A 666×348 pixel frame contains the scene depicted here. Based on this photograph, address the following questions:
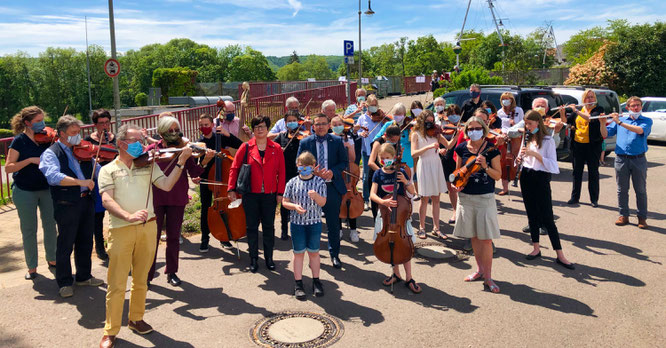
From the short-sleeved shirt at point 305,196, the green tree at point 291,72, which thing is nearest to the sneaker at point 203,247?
the short-sleeved shirt at point 305,196

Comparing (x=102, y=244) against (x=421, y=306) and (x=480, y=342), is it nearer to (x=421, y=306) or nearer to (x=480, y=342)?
(x=421, y=306)

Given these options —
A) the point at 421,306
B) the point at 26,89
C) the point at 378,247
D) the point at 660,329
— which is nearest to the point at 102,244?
the point at 378,247

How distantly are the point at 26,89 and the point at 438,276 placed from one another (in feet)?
401

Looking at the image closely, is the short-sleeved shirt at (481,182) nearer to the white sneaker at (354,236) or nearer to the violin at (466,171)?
the violin at (466,171)

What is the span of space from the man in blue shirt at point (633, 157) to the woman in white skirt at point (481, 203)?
3.45m

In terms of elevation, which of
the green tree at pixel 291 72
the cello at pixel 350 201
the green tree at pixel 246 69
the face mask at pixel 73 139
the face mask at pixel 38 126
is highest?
the green tree at pixel 291 72

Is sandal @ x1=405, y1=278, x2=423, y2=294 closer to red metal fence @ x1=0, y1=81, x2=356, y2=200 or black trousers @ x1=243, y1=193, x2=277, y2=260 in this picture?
black trousers @ x1=243, y1=193, x2=277, y2=260

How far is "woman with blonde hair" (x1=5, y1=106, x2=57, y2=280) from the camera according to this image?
228 inches

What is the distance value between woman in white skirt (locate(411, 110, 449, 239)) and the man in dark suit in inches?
49.3

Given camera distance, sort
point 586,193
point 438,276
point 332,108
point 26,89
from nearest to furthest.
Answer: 1. point 438,276
2. point 332,108
3. point 586,193
4. point 26,89

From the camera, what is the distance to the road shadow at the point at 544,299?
5.09m

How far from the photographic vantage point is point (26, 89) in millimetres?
106938

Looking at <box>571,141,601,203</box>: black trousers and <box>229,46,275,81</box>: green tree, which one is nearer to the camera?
<box>571,141,601,203</box>: black trousers

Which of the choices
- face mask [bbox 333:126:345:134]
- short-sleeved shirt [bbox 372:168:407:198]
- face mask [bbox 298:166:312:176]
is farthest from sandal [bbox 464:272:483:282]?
face mask [bbox 333:126:345:134]
